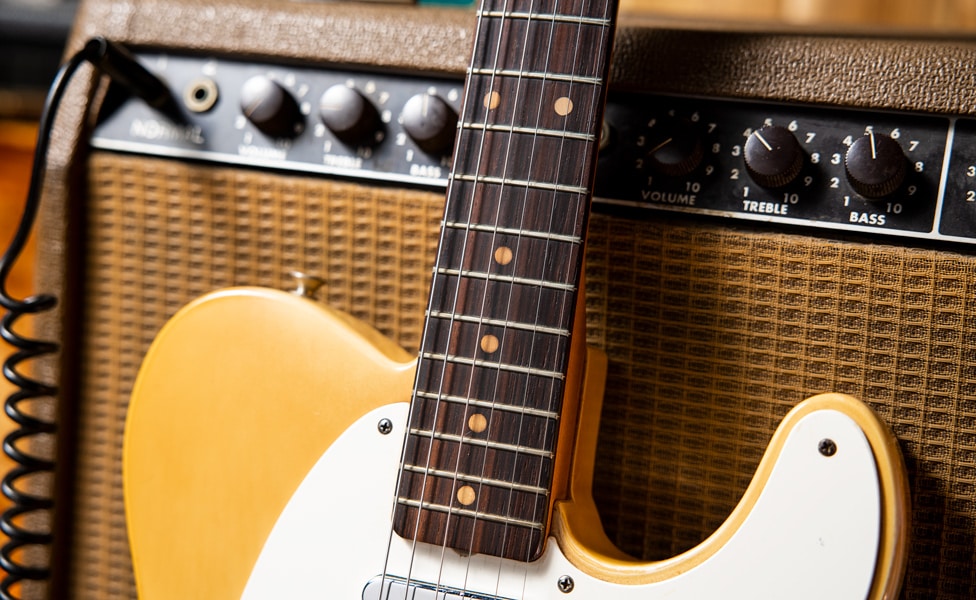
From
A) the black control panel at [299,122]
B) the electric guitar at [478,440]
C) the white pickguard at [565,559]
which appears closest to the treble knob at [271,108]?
the black control panel at [299,122]

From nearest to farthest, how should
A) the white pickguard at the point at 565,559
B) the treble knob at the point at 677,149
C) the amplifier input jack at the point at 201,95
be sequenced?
the white pickguard at the point at 565,559 < the treble knob at the point at 677,149 < the amplifier input jack at the point at 201,95

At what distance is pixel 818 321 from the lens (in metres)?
0.52

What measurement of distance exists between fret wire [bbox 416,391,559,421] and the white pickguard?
0.03 metres

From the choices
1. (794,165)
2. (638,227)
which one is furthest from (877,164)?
(638,227)

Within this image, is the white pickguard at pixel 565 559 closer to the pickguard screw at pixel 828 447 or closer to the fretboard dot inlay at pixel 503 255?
the pickguard screw at pixel 828 447

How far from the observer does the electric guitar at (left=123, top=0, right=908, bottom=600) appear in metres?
0.43

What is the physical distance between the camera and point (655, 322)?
1.80 feet

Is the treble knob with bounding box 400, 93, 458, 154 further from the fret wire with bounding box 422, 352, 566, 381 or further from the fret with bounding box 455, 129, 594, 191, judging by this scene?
the fret wire with bounding box 422, 352, 566, 381

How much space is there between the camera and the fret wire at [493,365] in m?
0.47

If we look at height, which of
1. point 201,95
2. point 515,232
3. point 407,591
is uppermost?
point 201,95

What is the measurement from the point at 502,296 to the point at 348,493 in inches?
5.8

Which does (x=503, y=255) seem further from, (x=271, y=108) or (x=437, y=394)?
(x=271, y=108)

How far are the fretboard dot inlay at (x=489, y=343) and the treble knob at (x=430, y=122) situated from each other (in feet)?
0.54

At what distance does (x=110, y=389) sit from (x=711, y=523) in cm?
47
